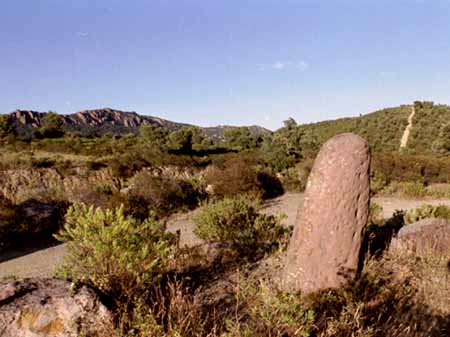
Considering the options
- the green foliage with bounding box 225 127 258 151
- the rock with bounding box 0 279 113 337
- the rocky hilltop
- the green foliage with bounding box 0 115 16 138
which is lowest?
the rock with bounding box 0 279 113 337

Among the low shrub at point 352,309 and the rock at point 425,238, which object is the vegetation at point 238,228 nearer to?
the rock at point 425,238

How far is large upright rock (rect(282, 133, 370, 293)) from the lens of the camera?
3.96 meters

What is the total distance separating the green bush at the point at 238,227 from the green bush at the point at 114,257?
2412 millimetres

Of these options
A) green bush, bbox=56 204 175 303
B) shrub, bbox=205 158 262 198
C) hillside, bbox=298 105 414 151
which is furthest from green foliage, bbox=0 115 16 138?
green bush, bbox=56 204 175 303

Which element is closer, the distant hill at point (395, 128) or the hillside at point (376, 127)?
the distant hill at point (395, 128)

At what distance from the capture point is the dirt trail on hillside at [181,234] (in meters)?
6.93

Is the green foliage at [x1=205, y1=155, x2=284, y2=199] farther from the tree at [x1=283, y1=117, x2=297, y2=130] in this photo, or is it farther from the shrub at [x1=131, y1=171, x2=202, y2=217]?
the tree at [x1=283, y1=117, x2=297, y2=130]

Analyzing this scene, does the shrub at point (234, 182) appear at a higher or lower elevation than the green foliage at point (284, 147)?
lower

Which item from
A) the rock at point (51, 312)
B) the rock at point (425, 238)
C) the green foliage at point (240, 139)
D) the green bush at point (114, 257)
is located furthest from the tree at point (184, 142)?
the rock at point (51, 312)

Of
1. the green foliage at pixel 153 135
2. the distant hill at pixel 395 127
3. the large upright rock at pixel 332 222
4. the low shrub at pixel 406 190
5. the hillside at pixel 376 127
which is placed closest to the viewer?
the large upright rock at pixel 332 222

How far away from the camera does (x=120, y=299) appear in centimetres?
319

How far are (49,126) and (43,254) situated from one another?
31.2 meters

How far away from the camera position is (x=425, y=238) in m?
5.55

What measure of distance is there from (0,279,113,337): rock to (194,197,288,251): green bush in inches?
136
